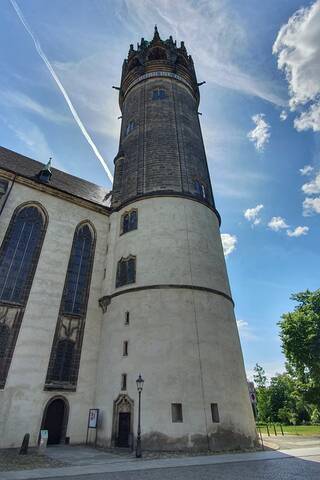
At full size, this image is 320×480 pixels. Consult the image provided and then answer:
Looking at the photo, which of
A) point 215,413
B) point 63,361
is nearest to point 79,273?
point 63,361

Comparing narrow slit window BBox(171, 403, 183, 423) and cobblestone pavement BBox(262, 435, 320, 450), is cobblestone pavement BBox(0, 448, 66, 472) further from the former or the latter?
cobblestone pavement BBox(262, 435, 320, 450)

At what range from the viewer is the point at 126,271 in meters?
18.6

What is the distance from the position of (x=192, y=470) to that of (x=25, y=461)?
19.7 ft

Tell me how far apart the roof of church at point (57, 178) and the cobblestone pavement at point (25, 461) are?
15.7 meters

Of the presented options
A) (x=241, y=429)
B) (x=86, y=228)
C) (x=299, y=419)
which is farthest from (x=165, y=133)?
(x=299, y=419)

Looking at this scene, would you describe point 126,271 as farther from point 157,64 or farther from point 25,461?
point 157,64

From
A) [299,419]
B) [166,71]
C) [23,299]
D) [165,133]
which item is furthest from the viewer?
[299,419]

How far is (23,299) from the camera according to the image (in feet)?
55.3

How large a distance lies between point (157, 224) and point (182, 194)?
3.01 m

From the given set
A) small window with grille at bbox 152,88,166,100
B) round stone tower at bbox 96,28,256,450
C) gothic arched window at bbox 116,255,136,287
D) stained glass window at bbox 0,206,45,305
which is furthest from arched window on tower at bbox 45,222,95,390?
small window with grille at bbox 152,88,166,100

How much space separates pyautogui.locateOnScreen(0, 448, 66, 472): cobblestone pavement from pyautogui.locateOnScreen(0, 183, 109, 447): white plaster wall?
Answer: 2.08 meters

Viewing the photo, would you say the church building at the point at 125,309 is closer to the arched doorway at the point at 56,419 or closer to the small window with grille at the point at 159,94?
the arched doorway at the point at 56,419

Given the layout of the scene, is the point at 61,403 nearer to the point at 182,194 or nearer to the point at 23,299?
the point at 23,299

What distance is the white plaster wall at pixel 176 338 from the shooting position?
531 inches
